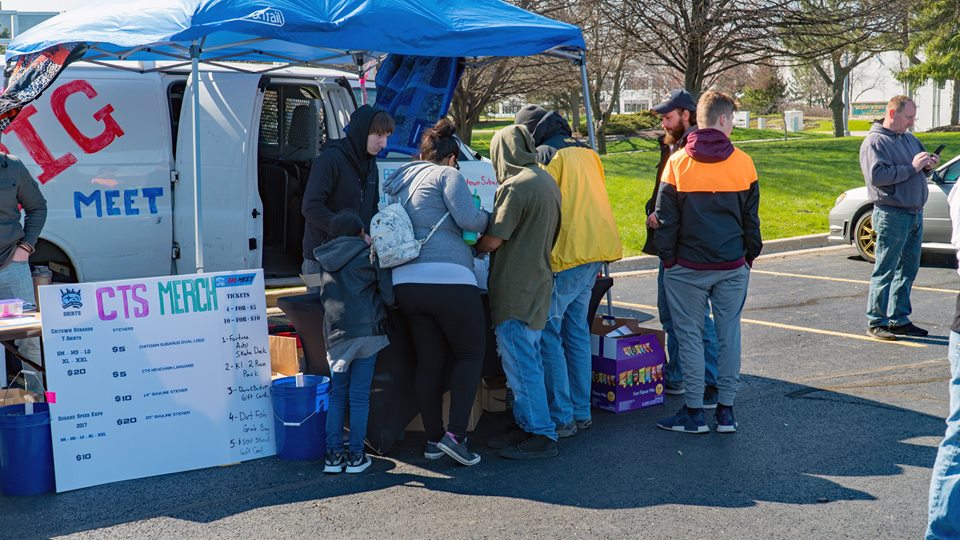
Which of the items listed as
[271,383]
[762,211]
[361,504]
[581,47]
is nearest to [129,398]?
[271,383]

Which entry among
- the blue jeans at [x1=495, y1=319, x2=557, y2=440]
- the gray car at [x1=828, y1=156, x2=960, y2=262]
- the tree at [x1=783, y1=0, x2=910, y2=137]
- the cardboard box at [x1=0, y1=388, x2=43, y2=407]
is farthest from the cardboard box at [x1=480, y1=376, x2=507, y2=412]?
the tree at [x1=783, y1=0, x2=910, y2=137]

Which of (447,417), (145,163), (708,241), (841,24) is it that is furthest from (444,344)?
(841,24)

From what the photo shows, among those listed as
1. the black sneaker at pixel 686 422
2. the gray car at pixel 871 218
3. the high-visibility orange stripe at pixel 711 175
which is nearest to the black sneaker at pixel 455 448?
the black sneaker at pixel 686 422

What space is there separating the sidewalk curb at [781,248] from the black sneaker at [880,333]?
4147 millimetres

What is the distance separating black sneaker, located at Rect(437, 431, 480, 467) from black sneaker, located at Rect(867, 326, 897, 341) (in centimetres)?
458

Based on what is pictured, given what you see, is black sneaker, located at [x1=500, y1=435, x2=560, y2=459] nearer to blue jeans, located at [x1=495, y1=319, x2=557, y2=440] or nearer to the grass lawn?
blue jeans, located at [x1=495, y1=319, x2=557, y2=440]

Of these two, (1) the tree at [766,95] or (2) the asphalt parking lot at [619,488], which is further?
(1) the tree at [766,95]

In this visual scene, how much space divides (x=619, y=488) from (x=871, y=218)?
8.19 metres

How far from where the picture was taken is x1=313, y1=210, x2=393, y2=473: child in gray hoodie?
17.8 feet

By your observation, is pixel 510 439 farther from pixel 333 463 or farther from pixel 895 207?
pixel 895 207

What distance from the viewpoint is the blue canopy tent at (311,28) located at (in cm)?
638

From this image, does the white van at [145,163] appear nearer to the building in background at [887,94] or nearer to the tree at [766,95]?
the tree at [766,95]

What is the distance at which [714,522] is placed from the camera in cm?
475

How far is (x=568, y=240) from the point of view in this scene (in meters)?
6.09
